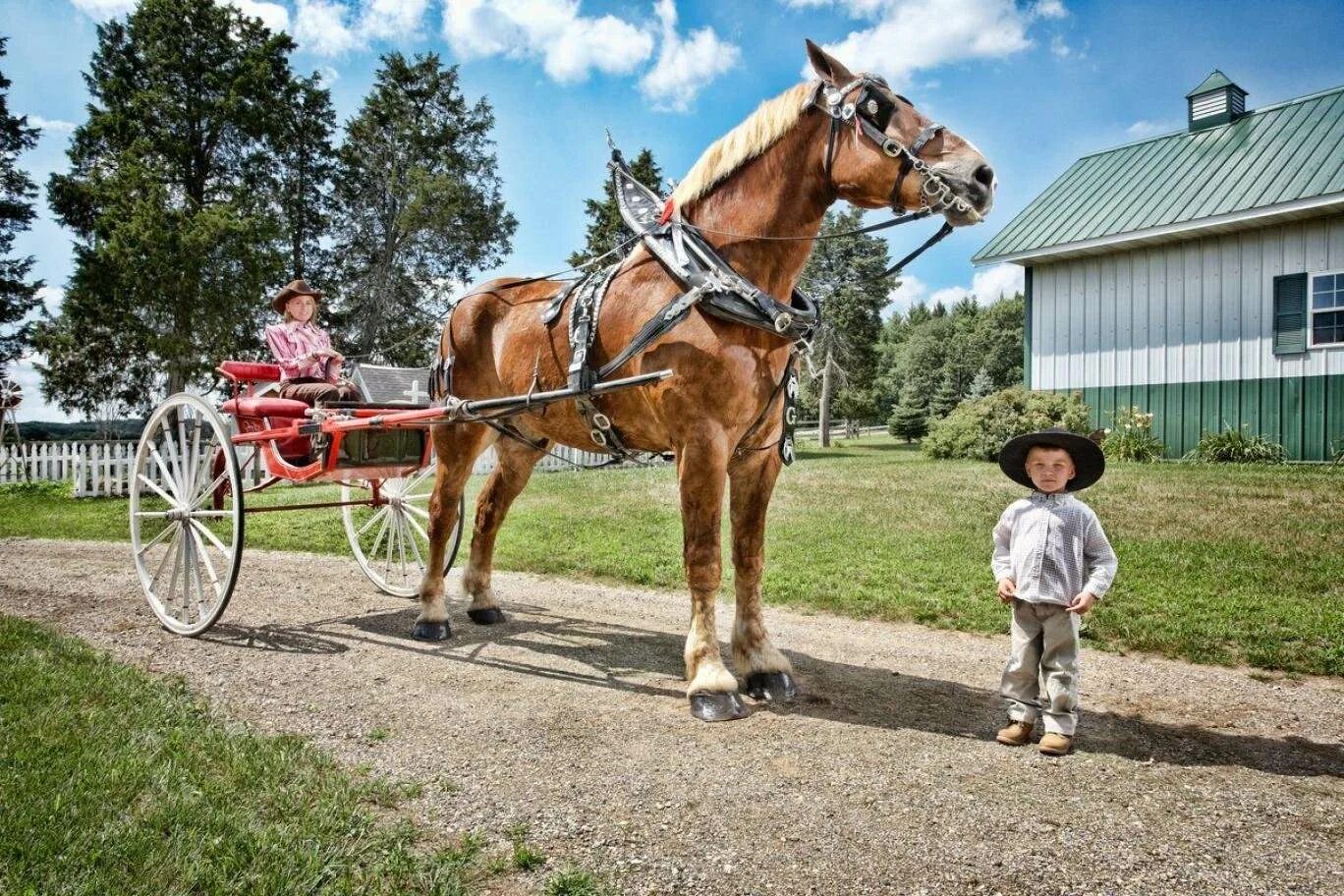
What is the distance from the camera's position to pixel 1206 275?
13.6m

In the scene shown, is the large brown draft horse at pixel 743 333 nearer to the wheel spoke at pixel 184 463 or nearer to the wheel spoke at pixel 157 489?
the wheel spoke at pixel 184 463

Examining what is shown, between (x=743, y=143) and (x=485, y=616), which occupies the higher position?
(x=743, y=143)

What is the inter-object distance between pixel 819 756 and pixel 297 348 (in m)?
5.12

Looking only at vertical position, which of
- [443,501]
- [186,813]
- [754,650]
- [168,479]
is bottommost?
[186,813]

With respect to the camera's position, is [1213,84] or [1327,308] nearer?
[1327,308]

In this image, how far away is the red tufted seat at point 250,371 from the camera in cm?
593

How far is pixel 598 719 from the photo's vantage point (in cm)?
390

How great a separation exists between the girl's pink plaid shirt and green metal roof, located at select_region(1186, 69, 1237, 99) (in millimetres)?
17361

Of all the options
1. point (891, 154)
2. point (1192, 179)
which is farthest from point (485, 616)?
point (1192, 179)

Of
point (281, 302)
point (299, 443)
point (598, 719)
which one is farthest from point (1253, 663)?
point (281, 302)

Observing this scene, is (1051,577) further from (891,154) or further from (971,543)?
(971,543)

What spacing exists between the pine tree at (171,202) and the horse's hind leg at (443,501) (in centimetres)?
2045

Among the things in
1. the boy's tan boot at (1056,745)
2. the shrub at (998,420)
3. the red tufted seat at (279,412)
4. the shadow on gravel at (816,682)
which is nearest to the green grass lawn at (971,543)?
the shrub at (998,420)

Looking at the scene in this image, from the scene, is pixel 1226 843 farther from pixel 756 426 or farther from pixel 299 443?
pixel 299 443
